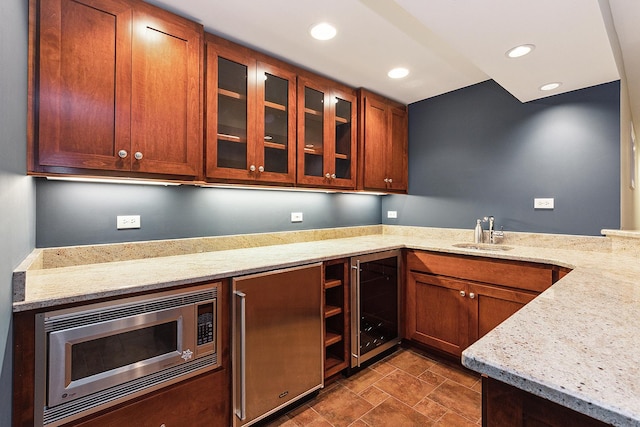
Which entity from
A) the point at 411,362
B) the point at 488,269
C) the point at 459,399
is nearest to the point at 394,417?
the point at 459,399

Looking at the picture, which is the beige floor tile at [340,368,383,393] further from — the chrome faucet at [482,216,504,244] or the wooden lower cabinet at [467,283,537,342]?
the chrome faucet at [482,216,504,244]

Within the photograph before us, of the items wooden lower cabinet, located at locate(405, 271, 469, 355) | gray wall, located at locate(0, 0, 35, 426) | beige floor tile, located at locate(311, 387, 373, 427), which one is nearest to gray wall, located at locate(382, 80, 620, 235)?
wooden lower cabinet, located at locate(405, 271, 469, 355)

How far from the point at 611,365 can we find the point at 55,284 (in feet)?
5.94

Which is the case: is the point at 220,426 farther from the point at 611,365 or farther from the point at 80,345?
the point at 611,365

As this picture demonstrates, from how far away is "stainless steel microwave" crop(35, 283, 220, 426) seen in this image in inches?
42.8

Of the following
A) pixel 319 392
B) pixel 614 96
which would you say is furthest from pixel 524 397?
pixel 614 96

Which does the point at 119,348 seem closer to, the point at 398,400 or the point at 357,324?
the point at 357,324

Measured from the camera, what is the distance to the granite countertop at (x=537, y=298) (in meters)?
0.55

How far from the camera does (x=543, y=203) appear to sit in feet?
7.86

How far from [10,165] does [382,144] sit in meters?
2.59

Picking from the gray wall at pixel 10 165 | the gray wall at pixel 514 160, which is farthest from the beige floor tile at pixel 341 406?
the gray wall at pixel 514 160

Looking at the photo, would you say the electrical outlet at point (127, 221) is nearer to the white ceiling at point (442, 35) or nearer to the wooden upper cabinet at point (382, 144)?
Result: the white ceiling at point (442, 35)

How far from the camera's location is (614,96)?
2092 mm

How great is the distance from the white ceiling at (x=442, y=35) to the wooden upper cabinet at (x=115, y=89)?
0.69 feet
